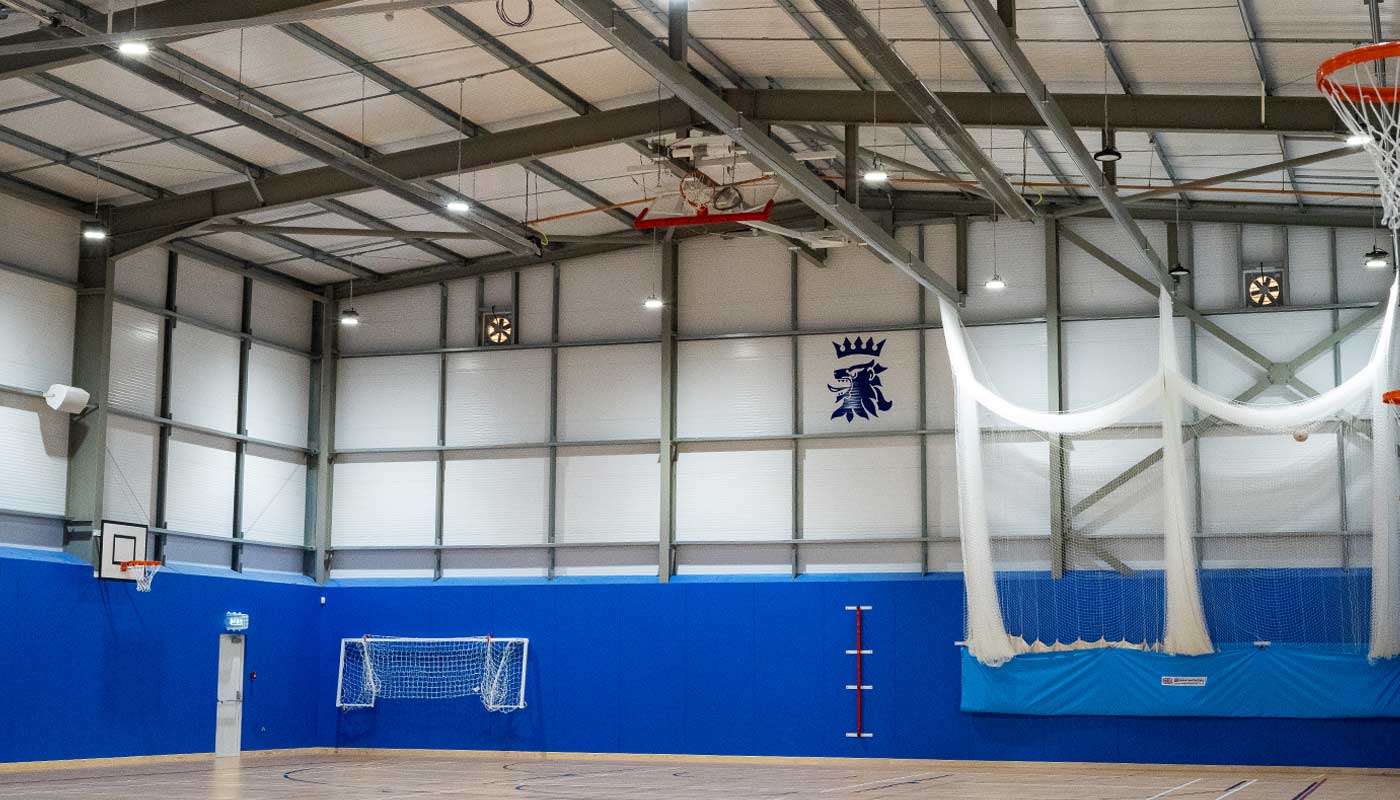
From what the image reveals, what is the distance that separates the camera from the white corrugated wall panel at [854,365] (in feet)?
94.3

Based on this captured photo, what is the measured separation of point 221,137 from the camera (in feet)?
78.5

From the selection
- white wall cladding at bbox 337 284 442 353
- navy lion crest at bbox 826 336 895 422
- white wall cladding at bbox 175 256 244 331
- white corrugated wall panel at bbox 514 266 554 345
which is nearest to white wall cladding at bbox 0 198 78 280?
white wall cladding at bbox 175 256 244 331

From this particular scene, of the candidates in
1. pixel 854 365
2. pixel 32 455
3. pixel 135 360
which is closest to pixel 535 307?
pixel 854 365

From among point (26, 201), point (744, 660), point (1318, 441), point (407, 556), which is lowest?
point (744, 660)

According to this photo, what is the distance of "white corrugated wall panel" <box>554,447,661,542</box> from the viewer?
30.0m

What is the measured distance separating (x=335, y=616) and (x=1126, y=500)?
16239 mm

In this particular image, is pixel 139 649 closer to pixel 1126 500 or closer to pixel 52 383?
pixel 52 383

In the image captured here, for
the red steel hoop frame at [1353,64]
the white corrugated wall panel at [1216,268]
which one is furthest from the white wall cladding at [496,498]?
the red steel hoop frame at [1353,64]

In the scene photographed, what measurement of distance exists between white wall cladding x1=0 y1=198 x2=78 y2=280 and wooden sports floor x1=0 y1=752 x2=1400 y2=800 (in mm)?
8430

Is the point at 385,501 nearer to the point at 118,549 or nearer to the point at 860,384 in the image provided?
the point at 118,549

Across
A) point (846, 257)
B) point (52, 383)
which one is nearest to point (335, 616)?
point (52, 383)

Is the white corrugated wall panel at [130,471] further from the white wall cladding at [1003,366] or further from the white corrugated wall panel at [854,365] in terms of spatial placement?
the white wall cladding at [1003,366]

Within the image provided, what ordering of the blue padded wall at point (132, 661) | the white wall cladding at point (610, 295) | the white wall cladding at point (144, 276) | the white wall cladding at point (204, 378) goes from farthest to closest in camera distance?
the white wall cladding at point (610, 295) < the white wall cladding at point (204, 378) < the white wall cladding at point (144, 276) < the blue padded wall at point (132, 661)

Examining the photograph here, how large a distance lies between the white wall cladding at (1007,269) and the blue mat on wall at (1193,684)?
6548mm
